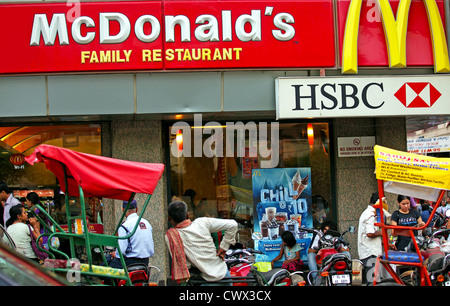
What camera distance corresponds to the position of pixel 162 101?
9656mm

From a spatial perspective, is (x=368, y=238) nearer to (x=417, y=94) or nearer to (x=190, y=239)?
(x=417, y=94)

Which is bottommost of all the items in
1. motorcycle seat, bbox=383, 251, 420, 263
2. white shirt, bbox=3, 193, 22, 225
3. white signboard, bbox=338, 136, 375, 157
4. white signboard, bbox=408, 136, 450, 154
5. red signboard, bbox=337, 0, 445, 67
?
motorcycle seat, bbox=383, 251, 420, 263

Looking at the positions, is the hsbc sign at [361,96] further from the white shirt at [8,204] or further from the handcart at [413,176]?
the white shirt at [8,204]

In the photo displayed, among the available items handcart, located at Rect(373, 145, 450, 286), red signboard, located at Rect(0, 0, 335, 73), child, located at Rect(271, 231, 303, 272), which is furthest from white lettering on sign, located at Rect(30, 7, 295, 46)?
handcart, located at Rect(373, 145, 450, 286)

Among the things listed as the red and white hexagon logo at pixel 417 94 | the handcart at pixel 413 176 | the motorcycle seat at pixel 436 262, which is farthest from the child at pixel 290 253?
the red and white hexagon logo at pixel 417 94

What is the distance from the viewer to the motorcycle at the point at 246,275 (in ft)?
21.3

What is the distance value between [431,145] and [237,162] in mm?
11319

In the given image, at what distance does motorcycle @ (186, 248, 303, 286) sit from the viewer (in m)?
6.48

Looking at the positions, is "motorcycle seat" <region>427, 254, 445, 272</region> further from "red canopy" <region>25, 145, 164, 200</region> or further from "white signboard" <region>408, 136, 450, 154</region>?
"white signboard" <region>408, 136, 450, 154</region>

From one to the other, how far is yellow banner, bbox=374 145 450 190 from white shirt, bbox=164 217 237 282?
2.17 meters

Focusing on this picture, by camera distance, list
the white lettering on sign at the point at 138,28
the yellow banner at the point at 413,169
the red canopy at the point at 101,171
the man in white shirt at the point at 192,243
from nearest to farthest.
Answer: the red canopy at the point at 101,171 < the man in white shirt at the point at 192,243 < the yellow banner at the point at 413,169 < the white lettering on sign at the point at 138,28

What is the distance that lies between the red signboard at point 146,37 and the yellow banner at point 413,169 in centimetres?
321
